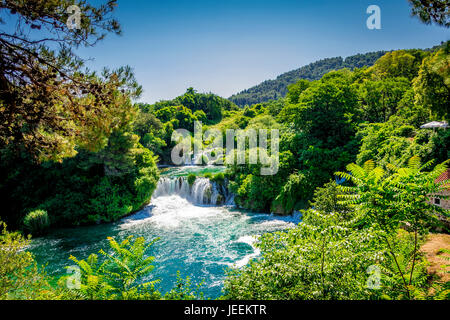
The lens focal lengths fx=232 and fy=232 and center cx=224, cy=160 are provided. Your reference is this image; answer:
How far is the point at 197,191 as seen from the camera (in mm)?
23656

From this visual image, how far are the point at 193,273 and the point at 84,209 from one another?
12.5 m

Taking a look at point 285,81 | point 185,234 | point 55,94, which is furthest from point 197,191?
point 285,81

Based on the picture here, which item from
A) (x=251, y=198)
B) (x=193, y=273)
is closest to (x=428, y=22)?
(x=193, y=273)

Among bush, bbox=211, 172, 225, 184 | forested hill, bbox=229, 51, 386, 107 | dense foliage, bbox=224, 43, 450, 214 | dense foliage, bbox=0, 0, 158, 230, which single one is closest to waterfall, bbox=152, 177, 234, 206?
bush, bbox=211, 172, 225, 184

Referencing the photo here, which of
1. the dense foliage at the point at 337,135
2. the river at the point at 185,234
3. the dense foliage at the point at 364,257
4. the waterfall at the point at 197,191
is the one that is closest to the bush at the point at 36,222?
the river at the point at 185,234

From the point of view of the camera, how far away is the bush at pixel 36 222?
1631 centimetres

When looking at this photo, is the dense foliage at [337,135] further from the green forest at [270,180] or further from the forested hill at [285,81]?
the forested hill at [285,81]

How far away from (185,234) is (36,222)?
1061cm

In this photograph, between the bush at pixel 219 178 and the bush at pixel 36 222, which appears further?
the bush at pixel 219 178

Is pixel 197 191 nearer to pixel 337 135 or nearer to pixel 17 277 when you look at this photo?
pixel 337 135

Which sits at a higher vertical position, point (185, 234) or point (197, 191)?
point (197, 191)

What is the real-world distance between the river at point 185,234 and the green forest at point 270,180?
889 millimetres

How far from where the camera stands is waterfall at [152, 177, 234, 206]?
76.1ft

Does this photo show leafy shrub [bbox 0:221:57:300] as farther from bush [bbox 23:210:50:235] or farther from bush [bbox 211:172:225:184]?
bush [bbox 211:172:225:184]
